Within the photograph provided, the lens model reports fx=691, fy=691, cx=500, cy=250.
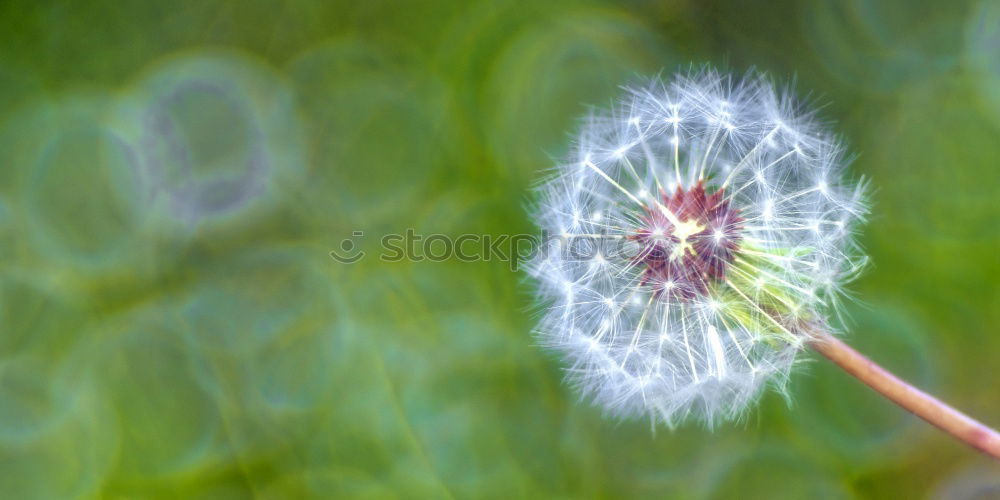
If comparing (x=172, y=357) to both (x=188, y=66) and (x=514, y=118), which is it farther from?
(x=514, y=118)

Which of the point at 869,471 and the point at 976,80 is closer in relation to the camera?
the point at 869,471

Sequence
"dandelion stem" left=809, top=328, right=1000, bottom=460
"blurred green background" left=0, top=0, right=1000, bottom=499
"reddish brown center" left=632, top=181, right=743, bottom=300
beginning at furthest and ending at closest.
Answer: "blurred green background" left=0, top=0, right=1000, bottom=499, "reddish brown center" left=632, top=181, right=743, bottom=300, "dandelion stem" left=809, top=328, right=1000, bottom=460

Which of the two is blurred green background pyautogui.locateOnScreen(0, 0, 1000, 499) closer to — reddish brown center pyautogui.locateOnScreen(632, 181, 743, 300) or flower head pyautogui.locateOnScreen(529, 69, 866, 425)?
flower head pyautogui.locateOnScreen(529, 69, 866, 425)

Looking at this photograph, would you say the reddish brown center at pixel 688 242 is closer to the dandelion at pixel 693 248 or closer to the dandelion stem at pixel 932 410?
the dandelion at pixel 693 248

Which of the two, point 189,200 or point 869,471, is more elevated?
point 189,200

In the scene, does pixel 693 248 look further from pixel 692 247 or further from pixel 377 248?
pixel 377 248

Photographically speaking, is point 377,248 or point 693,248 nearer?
point 693,248

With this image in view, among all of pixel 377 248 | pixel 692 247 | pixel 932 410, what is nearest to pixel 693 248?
pixel 692 247

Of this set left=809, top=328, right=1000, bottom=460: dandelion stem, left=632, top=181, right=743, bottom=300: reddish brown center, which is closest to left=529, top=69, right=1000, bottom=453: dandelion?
left=632, top=181, right=743, bottom=300: reddish brown center

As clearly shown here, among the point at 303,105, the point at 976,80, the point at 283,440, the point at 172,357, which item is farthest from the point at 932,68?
the point at 172,357
